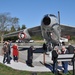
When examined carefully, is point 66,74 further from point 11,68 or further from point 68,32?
point 68,32

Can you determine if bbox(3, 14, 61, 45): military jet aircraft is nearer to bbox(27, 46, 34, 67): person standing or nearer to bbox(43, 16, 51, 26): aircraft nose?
bbox(43, 16, 51, 26): aircraft nose

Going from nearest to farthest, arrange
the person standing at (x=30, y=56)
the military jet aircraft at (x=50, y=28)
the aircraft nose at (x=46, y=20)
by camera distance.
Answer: the person standing at (x=30, y=56), the aircraft nose at (x=46, y=20), the military jet aircraft at (x=50, y=28)

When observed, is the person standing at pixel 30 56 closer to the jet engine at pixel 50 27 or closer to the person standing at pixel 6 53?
the person standing at pixel 6 53

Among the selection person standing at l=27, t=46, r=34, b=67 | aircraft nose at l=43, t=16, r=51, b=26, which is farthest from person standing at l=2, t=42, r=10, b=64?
aircraft nose at l=43, t=16, r=51, b=26

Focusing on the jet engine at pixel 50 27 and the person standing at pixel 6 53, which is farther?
the jet engine at pixel 50 27

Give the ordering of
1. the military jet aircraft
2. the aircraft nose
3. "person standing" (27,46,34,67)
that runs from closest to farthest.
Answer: "person standing" (27,46,34,67)
the aircraft nose
the military jet aircraft

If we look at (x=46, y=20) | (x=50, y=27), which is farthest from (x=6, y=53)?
(x=50, y=27)

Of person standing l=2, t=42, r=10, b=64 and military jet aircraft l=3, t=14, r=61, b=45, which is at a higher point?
military jet aircraft l=3, t=14, r=61, b=45

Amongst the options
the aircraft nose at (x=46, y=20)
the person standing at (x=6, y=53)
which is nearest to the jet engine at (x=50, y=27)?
the aircraft nose at (x=46, y=20)

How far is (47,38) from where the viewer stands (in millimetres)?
24359

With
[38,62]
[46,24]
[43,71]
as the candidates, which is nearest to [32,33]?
[46,24]

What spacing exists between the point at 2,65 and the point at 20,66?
1.24 meters

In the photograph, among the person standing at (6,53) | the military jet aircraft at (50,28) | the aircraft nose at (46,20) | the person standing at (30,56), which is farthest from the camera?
the military jet aircraft at (50,28)

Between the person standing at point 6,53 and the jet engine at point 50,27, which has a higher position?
the jet engine at point 50,27
